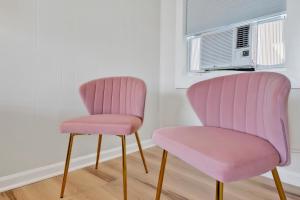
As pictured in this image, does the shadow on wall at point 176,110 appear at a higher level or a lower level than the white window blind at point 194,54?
lower

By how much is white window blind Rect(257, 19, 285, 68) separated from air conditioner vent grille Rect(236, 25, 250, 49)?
0.26 feet

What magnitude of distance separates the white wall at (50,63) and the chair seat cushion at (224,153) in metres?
1.02

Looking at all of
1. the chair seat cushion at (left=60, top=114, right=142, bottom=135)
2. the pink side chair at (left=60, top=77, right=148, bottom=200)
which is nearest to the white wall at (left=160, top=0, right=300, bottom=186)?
the pink side chair at (left=60, top=77, right=148, bottom=200)

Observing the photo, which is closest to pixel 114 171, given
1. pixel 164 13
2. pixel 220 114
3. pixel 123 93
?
pixel 123 93

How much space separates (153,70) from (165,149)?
145 cm

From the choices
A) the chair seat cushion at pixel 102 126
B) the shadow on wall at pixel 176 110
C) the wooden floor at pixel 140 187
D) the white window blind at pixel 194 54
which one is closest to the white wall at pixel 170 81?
the shadow on wall at pixel 176 110

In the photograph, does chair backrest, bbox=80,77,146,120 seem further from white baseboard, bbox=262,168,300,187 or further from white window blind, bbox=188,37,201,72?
white baseboard, bbox=262,168,300,187

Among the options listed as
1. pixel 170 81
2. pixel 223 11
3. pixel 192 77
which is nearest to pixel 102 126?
pixel 192 77

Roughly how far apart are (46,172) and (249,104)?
146 centimetres

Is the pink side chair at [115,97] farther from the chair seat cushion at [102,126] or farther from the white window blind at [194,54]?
the white window blind at [194,54]

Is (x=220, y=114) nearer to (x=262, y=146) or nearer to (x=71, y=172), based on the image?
(x=262, y=146)

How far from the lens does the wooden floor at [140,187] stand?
49.6 inches

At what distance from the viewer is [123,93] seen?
1.56 metres

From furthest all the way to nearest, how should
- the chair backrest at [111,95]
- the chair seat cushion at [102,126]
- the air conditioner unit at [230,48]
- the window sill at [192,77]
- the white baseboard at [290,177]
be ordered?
the window sill at [192,77], the air conditioner unit at [230,48], the chair backrest at [111,95], the white baseboard at [290,177], the chair seat cushion at [102,126]
